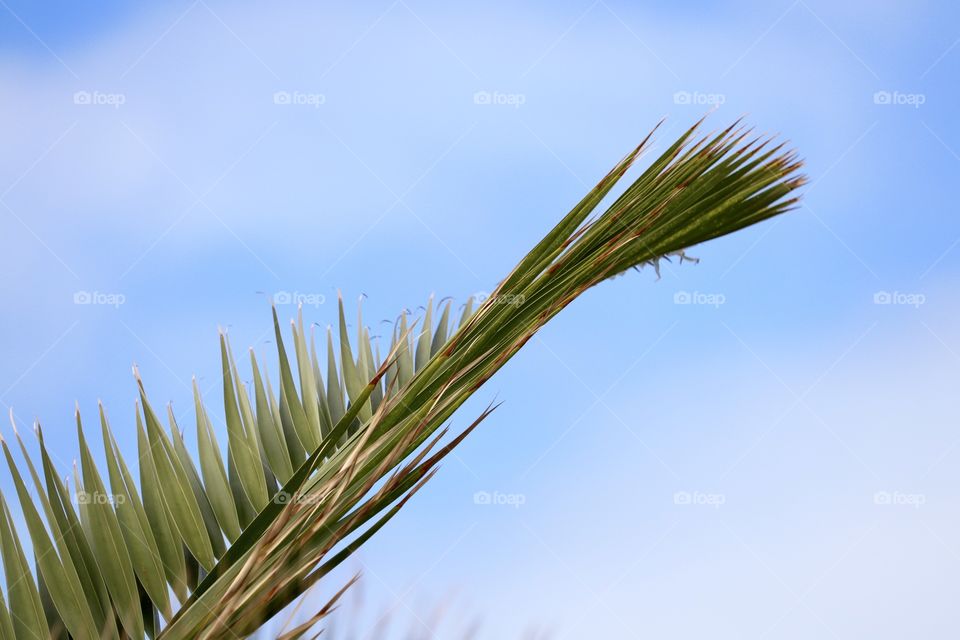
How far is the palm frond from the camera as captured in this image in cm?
127

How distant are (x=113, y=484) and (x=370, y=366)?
2.65 ft

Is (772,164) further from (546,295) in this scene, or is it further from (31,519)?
(31,519)

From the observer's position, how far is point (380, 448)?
1.31 metres

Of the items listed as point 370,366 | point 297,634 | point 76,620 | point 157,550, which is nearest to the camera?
point 297,634

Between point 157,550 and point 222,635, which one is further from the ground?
point 157,550

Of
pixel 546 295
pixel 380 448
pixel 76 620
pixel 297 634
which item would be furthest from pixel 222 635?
pixel 546 295

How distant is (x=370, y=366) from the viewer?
221cm

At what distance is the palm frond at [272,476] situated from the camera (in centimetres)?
127

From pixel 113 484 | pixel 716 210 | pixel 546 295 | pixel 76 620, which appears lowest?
pixel 76 620

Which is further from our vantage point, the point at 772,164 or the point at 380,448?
the point at 772,164

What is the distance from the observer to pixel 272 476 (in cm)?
186

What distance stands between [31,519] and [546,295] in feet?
3.22

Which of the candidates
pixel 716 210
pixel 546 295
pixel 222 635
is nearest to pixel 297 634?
pixel 222 635

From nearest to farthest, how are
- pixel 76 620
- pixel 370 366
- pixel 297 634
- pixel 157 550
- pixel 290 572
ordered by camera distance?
pixel 297 634, pixel 290 572, pixel 76 620, pixel 157 550, pixel 370 366
